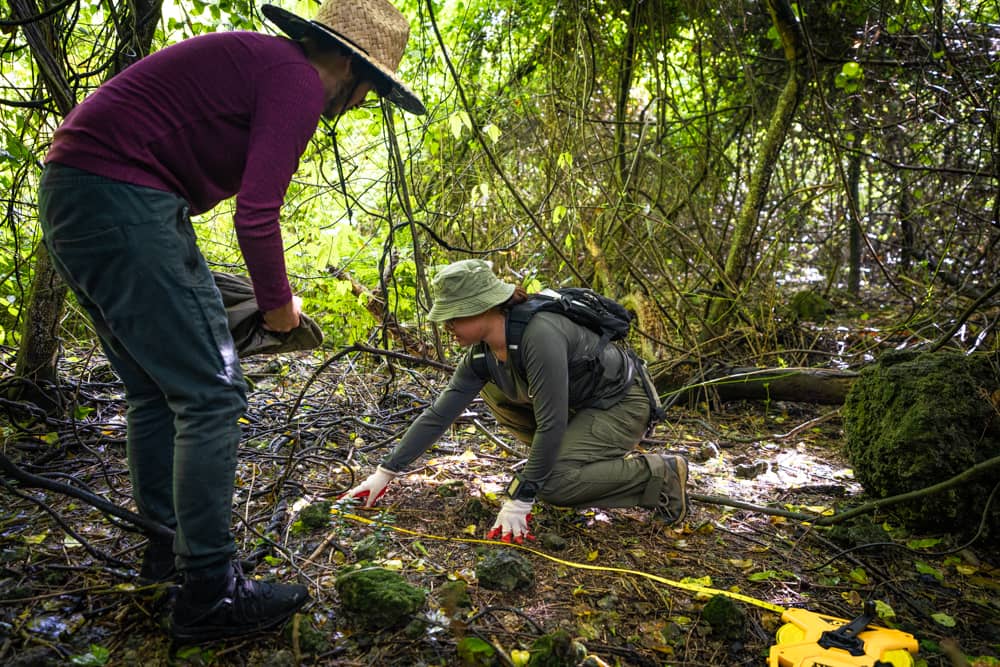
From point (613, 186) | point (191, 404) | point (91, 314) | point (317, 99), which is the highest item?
point (613, 186)

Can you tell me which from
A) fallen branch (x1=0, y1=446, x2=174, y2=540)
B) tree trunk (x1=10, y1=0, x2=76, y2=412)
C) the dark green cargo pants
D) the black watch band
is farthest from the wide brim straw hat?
tree trunk (x1=10, y1=0, x2=76, y2=412)

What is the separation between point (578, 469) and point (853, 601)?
1096 millimetres

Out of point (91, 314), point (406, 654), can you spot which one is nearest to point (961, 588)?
point (406, 654)

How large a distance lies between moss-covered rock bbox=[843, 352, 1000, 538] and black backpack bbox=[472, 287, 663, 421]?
39.5 inches

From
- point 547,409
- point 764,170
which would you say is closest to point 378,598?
point 547,409

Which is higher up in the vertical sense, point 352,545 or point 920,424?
point 920,424

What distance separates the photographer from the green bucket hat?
2.45 m

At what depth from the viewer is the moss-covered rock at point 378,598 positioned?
1859 mm

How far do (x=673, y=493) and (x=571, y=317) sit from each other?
902mm

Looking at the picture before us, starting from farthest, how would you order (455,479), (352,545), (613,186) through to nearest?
1. (613,186)
2. (455,479)
3. (352,545)

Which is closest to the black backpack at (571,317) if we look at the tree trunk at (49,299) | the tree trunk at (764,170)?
the tree trunk at (49,299)

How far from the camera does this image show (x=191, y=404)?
160 centimetres

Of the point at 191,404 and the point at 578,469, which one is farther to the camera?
the point at 578,469

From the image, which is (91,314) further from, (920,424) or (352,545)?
(920,424)
